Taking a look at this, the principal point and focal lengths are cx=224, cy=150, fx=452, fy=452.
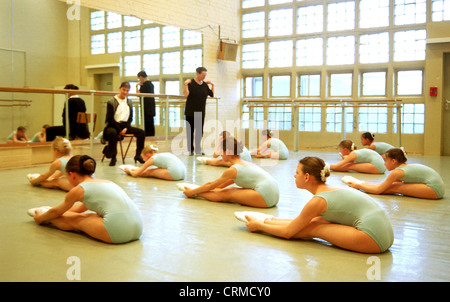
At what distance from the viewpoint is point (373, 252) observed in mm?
2715

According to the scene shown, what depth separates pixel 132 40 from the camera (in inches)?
351

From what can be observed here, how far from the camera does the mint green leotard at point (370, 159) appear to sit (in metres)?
6.38

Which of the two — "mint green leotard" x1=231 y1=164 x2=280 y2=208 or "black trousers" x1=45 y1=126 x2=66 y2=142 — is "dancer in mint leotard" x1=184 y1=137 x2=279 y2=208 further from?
"black trousers" x1=45 y1=126 x2=66 y2=142

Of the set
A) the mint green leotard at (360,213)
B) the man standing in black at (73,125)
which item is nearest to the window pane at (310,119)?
the man standing in black at (73,125)

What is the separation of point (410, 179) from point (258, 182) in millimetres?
1651

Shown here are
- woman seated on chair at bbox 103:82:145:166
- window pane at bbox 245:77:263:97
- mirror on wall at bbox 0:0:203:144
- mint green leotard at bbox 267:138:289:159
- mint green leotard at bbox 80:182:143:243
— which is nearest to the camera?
mint green leotard at bbox 80:182:143:243

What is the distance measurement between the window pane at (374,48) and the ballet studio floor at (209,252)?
6.65 metres

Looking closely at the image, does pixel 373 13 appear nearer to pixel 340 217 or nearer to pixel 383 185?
pixel 383 185

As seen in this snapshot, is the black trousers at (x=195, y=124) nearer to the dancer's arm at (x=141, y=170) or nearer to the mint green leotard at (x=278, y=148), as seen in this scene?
the mint green leotard at (x=278, y=148)

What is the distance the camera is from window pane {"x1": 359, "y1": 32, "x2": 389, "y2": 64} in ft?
32.9

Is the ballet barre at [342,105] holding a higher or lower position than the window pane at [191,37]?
lower

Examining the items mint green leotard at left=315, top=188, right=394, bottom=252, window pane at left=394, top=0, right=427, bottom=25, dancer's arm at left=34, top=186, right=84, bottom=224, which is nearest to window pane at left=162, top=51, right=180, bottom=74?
window pane at left=394, top=0, right=427, bottom=25

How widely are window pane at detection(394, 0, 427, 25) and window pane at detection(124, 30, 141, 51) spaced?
5545 millimetres
